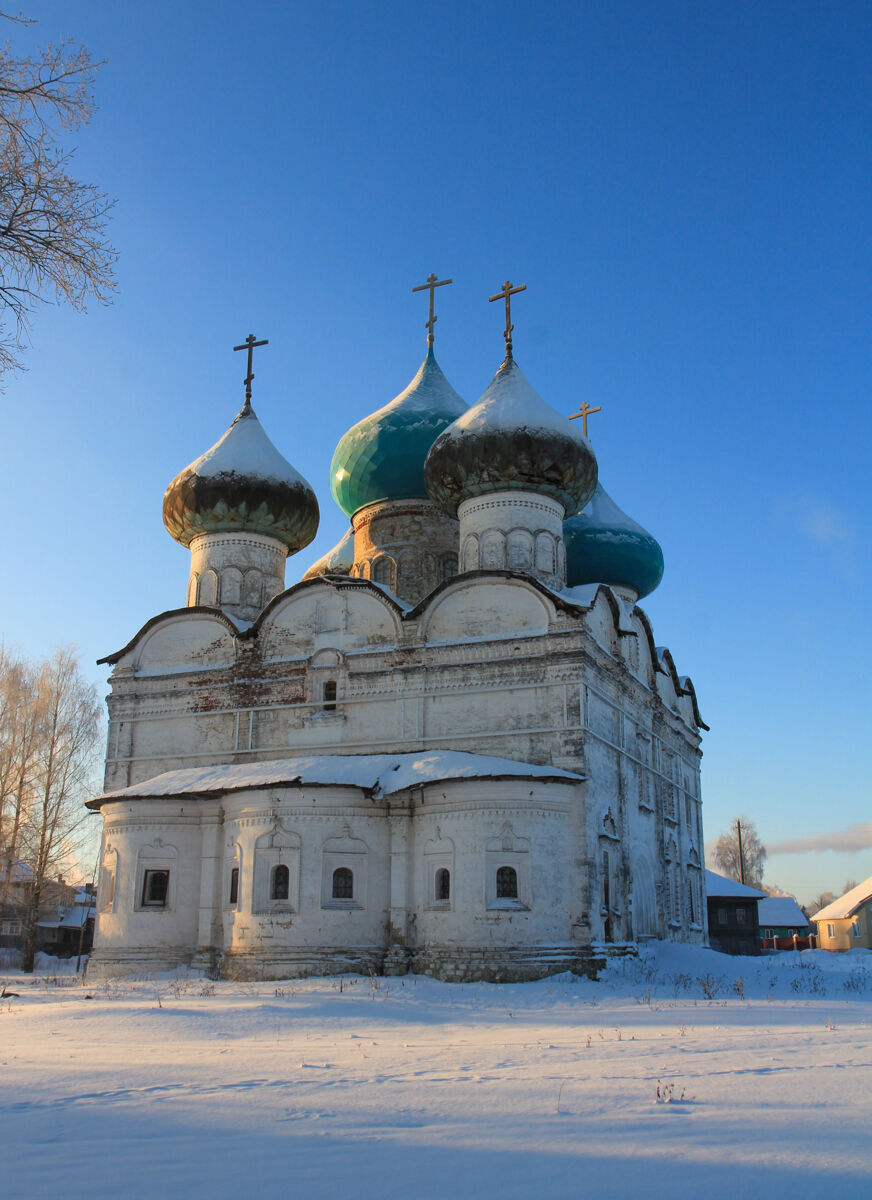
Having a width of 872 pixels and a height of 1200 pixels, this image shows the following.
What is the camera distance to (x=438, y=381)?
21.8 metres

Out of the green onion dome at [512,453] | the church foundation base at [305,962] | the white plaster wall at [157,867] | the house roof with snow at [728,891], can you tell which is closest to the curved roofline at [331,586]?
the green onion dome at [512,453]

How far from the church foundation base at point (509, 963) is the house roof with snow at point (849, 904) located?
27.8 metres

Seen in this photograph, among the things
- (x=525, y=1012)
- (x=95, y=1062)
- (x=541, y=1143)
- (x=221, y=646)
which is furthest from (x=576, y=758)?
(x=541, y=1143)

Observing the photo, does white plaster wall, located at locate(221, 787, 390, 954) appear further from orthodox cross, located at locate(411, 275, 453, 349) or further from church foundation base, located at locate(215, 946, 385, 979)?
orthodox cross, located at locate(411, 275, 453, 349)

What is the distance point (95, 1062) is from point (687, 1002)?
648 centimetres

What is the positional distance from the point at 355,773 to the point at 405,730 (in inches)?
54.7

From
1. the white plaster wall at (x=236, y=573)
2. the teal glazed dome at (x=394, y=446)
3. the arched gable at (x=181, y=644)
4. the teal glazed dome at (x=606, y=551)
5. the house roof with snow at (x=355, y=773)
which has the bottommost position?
the house roof with snow at (x=355, y=773)

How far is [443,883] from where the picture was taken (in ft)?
48.0

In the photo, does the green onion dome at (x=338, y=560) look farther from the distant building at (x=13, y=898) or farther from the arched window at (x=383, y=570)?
the distant building at (x=13, y=898)

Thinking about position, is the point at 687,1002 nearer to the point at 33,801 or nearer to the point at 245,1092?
the point at 245,1092

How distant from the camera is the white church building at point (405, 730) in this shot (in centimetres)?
1442

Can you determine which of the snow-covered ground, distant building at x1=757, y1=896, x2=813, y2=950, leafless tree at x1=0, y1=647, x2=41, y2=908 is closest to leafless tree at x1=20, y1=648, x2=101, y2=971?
leafless tree at x1=0, y1=647, x2=41, y2=908

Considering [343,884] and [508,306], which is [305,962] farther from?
[508,306]

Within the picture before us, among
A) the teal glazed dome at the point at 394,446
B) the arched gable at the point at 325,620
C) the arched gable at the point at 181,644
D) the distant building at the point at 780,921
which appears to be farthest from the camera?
the distant building at the point at 780,921
